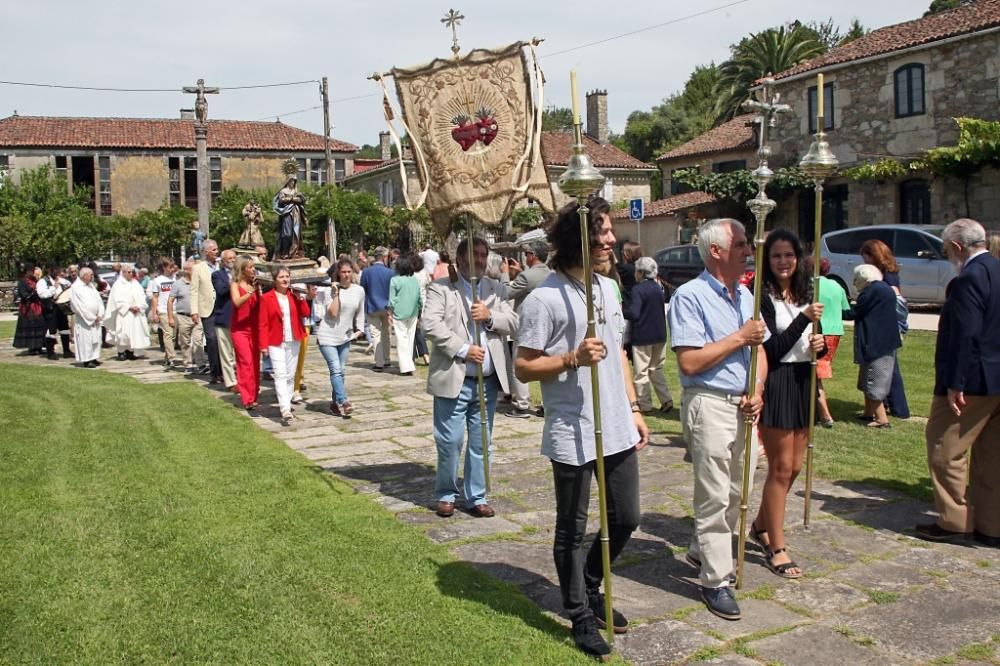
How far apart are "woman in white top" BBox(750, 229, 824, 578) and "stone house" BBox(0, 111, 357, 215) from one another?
52.1 metres

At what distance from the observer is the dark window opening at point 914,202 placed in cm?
2748

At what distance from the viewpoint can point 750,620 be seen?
15.3ft

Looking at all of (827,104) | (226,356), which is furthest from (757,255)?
(827,104)

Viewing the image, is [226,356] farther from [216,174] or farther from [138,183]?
[138,183]

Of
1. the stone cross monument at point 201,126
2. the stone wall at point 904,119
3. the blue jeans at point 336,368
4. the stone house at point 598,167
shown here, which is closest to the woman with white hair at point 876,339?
the blue jeans at point 336,368

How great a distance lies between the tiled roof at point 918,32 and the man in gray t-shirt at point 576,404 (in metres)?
25.3

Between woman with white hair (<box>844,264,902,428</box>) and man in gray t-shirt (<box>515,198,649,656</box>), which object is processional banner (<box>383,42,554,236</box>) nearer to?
man in gray t-shirt (<box>515,198,649,656</box>)

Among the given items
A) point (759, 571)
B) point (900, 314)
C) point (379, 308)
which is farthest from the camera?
point (379, 308)

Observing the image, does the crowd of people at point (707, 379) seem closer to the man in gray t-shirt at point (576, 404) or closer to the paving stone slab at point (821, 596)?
the man in gray t-shirt at point (576, 404)

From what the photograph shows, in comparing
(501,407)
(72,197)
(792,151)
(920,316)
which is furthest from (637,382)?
(72,197)

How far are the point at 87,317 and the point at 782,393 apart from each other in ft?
46.3

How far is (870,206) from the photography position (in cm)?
2916

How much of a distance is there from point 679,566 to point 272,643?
2.37m

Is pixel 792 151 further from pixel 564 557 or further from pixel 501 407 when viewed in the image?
pixel 564 557
